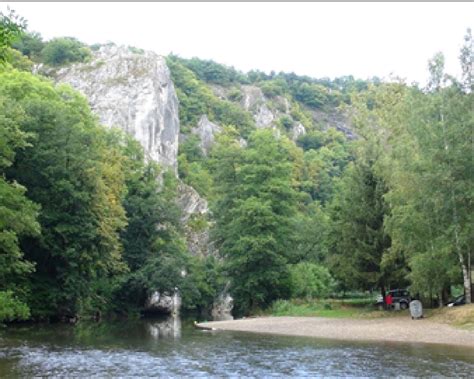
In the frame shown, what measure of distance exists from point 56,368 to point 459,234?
21919mm

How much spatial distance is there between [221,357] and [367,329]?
11037 millimetres

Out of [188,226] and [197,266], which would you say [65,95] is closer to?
[197,266]

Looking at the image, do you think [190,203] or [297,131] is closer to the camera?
[190,203]

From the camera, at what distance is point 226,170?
5159cm

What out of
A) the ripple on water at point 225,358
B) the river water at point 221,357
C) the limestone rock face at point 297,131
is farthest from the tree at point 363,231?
the limestone rock face at point 297,131

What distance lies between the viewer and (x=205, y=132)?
12050 centimetres

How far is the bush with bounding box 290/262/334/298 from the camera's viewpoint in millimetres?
47344

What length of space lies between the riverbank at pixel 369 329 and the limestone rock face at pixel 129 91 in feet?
143

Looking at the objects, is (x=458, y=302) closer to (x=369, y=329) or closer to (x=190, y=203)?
(x=369, y=329)

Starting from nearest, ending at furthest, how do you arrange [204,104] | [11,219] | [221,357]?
[221,357] < [11,219] < [204,104]

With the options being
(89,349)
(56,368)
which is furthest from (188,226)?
(56,368)

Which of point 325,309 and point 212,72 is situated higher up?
point 212,72

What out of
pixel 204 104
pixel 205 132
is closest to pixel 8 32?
pixel 205 132

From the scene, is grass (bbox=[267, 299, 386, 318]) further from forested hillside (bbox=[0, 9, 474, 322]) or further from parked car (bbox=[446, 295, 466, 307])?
parked car (bbox=[446, 295, 466, 307])
